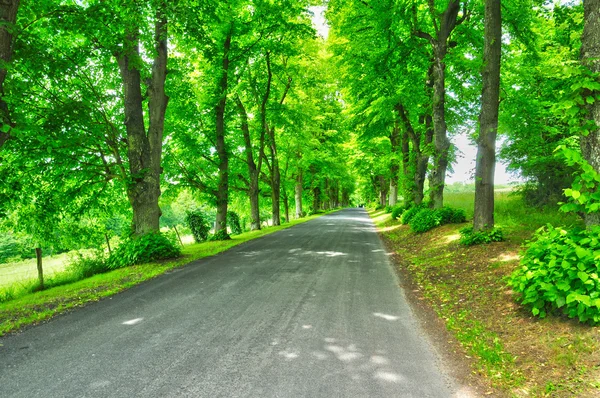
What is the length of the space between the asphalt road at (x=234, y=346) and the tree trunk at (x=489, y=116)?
3745mm

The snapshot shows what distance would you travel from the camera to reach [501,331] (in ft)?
13.8

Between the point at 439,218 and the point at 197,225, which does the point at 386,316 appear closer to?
the point at 439,218

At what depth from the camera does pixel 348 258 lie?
9609 mm

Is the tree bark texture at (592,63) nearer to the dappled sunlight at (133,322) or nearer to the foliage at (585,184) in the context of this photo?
the foliage at (585,184)

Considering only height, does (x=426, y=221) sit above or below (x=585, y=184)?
below

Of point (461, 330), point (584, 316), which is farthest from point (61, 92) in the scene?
point (584, 316)

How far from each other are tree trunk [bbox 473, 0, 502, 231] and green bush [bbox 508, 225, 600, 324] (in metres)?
4.32

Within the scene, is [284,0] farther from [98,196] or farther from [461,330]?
[461,330]

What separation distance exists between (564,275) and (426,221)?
29.8ft

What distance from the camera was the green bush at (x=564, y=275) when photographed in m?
3.46

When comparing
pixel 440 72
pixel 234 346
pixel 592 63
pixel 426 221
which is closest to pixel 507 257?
pixel 592 63

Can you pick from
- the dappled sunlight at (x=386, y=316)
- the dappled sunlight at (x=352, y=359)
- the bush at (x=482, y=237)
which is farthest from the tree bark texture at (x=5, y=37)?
the bush at (x=482, y=237)

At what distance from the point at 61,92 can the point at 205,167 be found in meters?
9.87

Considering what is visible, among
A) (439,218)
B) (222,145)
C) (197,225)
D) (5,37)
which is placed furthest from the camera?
(197,225)
